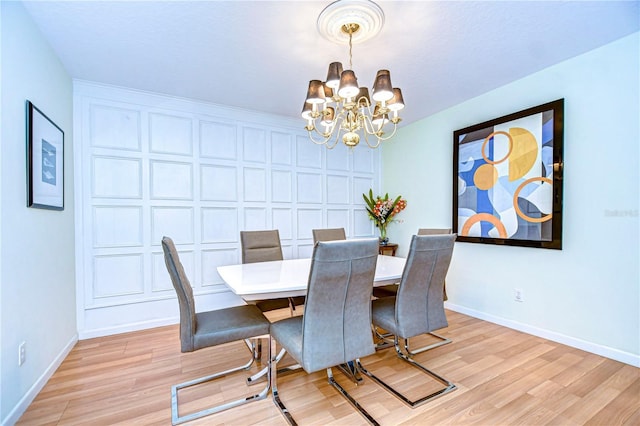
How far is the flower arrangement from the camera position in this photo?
4199mm

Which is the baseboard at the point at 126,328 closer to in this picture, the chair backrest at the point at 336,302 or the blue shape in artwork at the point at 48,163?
the blue shape in artwork at the point at 48,163

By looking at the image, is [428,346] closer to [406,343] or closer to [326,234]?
[406,343]

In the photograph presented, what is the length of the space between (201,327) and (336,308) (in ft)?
2.83

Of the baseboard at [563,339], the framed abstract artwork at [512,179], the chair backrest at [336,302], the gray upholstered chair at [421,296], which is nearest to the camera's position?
the chair backrest at [336,302]

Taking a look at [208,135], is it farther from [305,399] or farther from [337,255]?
[305,399]

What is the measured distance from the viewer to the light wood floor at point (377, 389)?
1.63 metres

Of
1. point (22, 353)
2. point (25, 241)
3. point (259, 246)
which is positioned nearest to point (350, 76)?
point (259, 246)

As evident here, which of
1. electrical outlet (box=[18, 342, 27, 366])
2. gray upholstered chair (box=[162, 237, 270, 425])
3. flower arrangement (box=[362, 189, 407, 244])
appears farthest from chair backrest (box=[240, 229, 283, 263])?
flower arrangement (box=[362, 189, 407, 244])

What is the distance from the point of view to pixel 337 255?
1434 mm

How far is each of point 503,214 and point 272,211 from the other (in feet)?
8.59

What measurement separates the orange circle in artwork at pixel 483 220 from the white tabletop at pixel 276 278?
1.18 metres

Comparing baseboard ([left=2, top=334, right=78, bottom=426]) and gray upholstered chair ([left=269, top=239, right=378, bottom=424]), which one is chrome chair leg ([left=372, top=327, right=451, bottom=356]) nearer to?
gray upholstered chair ([left=269, top=239, right=378, bottom=424])

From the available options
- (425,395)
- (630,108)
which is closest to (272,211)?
(425,395)

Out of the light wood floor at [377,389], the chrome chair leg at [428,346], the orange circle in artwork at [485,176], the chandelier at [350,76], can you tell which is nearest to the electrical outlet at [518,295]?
the light wood floor at [377,389]
